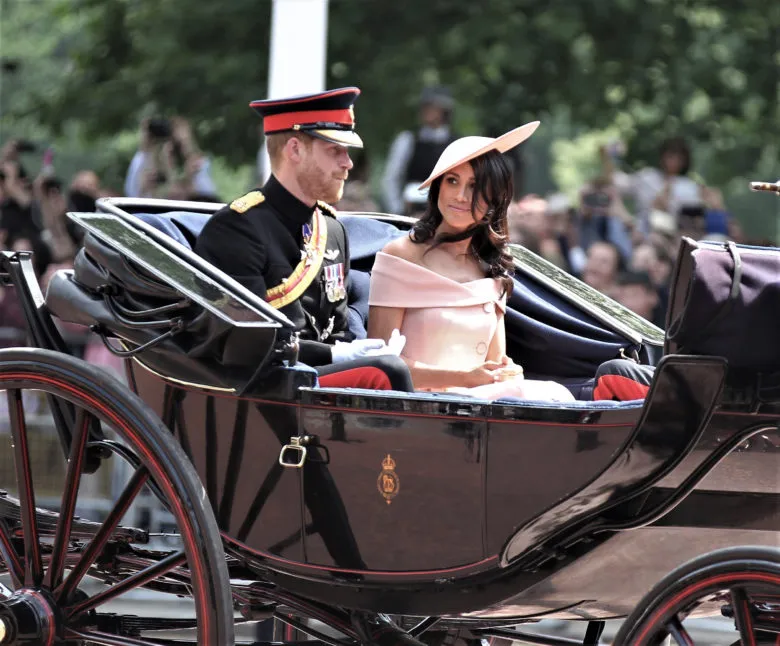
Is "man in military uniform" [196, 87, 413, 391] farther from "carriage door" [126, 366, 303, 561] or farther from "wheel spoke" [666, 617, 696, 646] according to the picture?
"wheel spoke" [666, 617, 696, 646]

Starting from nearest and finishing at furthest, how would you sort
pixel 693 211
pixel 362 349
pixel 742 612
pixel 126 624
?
1. pixel 742 612
2. pixel 126 624
3. pixel 362 349
4. pixel 693 211

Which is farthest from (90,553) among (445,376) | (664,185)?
(664,185)

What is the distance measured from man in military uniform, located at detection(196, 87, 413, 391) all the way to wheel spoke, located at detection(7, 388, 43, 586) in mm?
615

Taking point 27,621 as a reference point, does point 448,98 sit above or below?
above

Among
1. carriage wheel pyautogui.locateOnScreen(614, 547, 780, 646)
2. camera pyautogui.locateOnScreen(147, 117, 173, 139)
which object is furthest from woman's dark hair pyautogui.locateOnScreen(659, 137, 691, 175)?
carriage wheel pyautogui.locateOnScreen(614, 547, 780, 646)

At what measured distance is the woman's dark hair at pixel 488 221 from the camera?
167 inches

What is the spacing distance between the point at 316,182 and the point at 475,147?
0.44 meters

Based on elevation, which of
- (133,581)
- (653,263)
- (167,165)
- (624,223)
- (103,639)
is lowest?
(103,639)

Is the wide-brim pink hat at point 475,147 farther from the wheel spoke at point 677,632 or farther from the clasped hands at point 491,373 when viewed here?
the wheel spoke at point 677,632

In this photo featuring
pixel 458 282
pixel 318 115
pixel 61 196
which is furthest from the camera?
pixel 61 196

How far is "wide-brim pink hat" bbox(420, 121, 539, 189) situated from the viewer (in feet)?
13.6

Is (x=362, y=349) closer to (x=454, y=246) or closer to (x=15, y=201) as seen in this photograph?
(x=454, y=246)

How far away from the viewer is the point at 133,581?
3.76 metres

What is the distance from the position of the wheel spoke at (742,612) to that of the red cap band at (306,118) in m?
1.83
